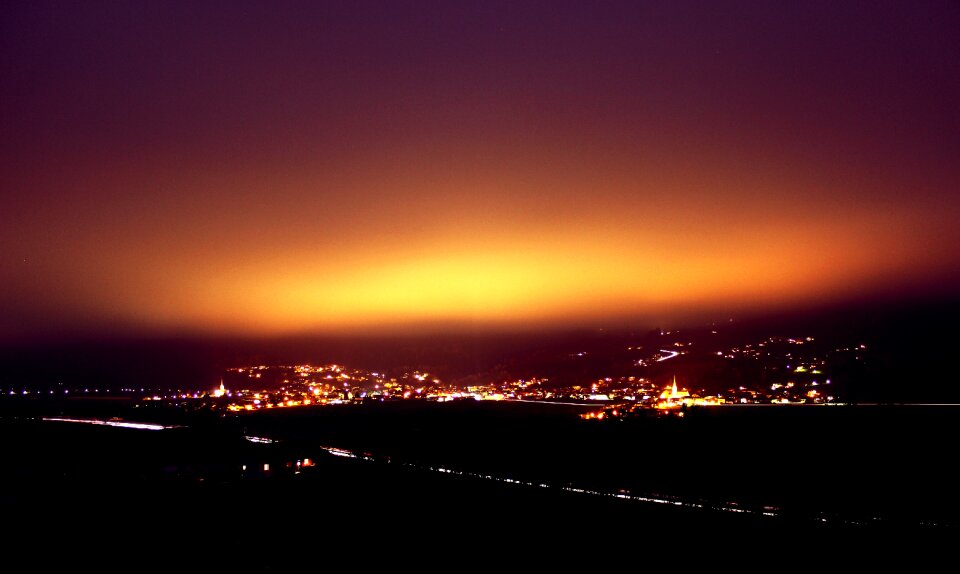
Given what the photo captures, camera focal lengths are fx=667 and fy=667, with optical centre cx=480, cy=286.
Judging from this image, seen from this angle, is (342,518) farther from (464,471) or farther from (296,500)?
(464,471)

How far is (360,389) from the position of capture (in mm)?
93750

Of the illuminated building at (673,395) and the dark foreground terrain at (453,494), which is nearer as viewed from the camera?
the dark foreground terrain at (453,494)

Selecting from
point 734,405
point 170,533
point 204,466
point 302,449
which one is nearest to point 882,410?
point 734,405

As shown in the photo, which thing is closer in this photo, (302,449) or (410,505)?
(410,505)

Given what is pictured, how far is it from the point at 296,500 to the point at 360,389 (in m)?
78.3

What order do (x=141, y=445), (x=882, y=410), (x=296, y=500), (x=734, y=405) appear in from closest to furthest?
(x=296, y=500) < (x=141, y=445) < (x=882, y=410) < (x=734, y=405)

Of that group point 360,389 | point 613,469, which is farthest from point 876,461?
point 360,389

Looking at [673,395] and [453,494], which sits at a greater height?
[453,494]

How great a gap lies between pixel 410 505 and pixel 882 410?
47646 mm

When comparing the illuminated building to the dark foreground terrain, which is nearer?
the dark foreground terrain

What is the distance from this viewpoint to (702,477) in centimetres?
2331

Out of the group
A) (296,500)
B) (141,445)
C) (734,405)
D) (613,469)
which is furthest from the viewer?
(734,405)

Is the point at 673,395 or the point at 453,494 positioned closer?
the point at 453,494

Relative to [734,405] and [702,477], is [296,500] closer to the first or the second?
[702,477]
